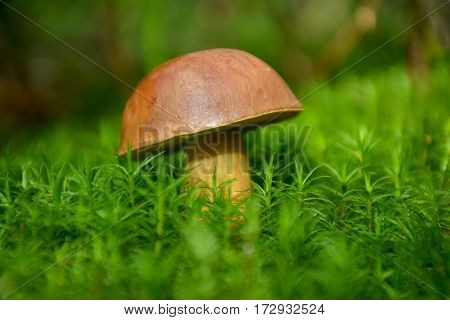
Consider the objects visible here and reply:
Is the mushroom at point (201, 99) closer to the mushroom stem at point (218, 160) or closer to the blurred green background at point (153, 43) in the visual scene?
the mushroom stem at point (218, 160)

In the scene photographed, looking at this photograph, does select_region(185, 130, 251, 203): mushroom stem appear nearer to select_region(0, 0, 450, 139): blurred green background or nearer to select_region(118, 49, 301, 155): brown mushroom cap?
select_region(118, 49, 301, 155): brown mushroom cap

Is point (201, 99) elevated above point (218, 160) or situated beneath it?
elevated above

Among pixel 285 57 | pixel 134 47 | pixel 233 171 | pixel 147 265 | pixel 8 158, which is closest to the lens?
pixel 147 265

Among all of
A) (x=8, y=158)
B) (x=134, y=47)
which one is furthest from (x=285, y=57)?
(x=8, y=158)

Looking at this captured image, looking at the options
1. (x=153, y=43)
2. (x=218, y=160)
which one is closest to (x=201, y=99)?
(x=218, y=160)

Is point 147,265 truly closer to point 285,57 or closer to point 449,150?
point 449,150

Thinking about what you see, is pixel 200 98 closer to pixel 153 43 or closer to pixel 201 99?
pixel 201 99

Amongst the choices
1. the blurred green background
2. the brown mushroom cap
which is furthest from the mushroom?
the blurred green background
